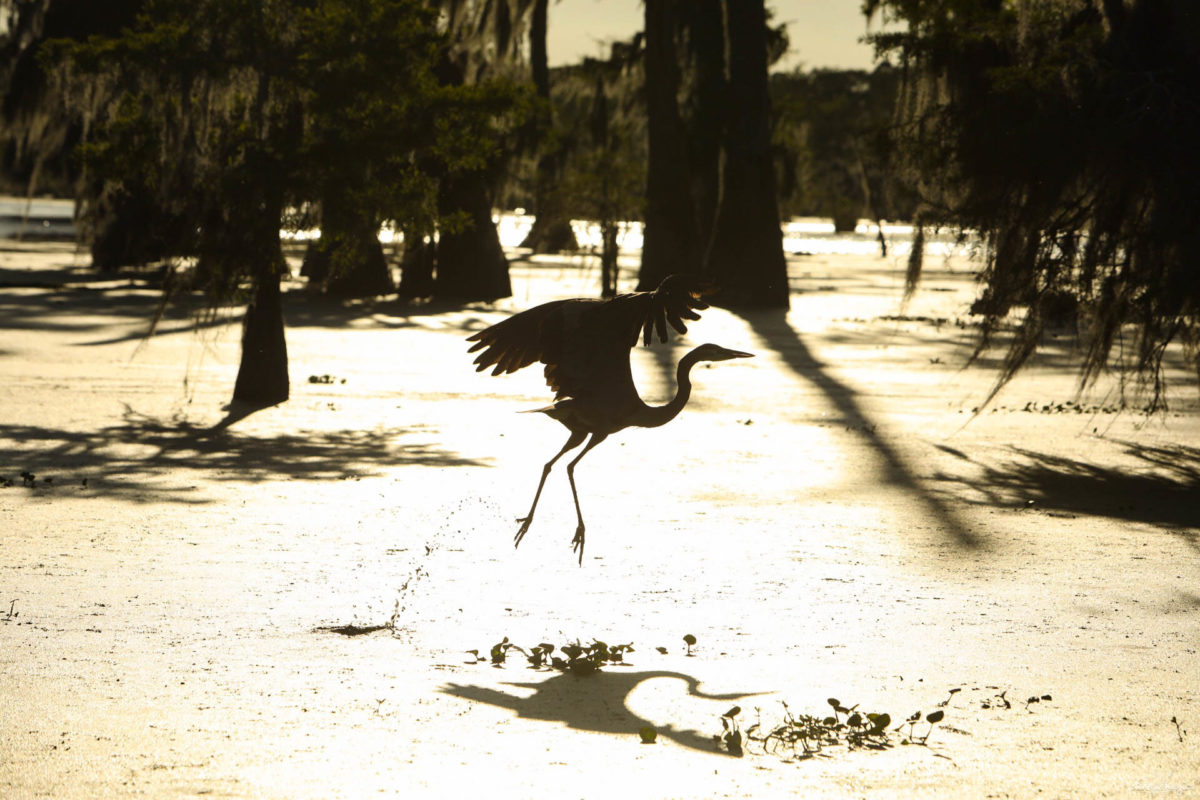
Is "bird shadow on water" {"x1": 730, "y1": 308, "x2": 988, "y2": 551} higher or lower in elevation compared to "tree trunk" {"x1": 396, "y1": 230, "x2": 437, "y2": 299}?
lower

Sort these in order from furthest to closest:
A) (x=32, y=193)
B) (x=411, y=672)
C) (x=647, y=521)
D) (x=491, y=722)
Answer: (x=32, y=193) → (x=647, y=521) → (x=411, y=672) → (x=491, y=722)

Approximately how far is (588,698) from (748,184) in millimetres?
24508

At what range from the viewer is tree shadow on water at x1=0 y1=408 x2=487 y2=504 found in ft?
37.3

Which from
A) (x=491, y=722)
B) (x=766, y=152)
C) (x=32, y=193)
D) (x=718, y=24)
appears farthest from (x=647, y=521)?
(x=718, y=24)

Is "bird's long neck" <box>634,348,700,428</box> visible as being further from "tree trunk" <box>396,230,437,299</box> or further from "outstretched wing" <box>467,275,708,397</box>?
"tree trunk" <box>396,230,437,299</box>

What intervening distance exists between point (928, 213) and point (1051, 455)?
2.44 metres

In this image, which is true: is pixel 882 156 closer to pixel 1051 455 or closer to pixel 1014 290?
pixel 1014 290

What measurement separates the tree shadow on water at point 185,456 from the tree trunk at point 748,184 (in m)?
16.5

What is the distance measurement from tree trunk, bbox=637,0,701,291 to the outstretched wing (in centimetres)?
2510

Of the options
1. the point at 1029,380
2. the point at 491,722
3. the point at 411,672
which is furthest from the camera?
the point at 1029,380

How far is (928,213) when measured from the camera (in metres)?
13.0

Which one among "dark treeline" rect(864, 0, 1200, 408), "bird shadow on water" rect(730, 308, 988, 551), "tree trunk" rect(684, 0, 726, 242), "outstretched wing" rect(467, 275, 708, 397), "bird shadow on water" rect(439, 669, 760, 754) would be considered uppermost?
Result: "tree trunk" rect(684, 0, 726, 242)

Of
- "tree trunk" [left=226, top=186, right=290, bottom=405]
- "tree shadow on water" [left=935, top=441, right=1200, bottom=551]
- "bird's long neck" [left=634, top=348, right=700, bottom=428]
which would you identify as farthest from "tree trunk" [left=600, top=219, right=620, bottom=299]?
"bird's long neck" [left=634, top=348, right=700, bottom=428]

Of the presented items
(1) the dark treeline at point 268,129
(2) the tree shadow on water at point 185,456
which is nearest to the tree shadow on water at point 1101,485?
(1) the dark treeline at point 268,129
